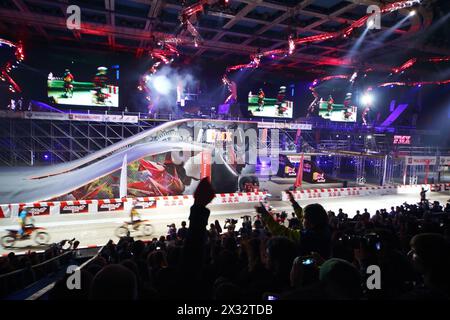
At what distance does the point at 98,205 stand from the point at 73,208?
3.86ft

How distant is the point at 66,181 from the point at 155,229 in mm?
6292

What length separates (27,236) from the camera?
1123cm

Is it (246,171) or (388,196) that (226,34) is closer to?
(246,171)

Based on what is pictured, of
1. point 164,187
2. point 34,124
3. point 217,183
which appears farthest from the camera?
point 34,124

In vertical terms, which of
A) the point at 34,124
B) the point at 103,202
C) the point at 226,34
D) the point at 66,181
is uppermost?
the point at 226,34

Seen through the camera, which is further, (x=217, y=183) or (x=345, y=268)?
(x=217, y=183)

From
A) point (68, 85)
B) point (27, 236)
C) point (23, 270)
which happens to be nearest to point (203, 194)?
point (23, 270)

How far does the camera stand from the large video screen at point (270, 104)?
1302 inches

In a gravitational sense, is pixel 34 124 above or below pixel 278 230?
above

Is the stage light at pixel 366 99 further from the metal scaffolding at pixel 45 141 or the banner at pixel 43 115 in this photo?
the banner at pixel 43 115

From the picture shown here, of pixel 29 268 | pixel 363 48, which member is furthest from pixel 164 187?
pixel 363 48

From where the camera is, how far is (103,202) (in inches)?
582

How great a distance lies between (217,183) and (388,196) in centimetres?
1466
